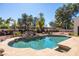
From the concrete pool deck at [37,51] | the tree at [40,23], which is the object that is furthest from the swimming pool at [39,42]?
the tree at [40,23]

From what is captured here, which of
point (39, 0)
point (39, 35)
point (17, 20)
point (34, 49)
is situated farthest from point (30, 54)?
point (39, 0)

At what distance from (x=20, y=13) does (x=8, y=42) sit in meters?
0.73

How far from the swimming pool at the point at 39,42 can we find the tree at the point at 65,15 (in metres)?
0.29

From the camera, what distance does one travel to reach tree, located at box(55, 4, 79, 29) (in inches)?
204

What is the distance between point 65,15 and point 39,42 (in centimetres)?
87

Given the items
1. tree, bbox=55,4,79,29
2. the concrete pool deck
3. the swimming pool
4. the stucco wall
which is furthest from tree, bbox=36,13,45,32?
the stucco wall

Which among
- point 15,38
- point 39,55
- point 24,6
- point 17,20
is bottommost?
point 39,55

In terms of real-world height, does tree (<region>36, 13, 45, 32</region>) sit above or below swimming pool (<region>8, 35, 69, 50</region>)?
above

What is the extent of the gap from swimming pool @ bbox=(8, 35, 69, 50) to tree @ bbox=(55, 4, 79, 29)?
0.29 metres

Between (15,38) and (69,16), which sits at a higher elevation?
(69,16)

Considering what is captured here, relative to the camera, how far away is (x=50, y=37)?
5242mm

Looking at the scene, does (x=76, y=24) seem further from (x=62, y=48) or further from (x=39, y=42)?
(x=39, y=42)

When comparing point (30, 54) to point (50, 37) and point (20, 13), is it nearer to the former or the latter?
point (50, 37)

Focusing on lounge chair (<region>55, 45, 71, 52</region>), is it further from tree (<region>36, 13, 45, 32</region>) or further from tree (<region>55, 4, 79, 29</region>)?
tree (<region>36, 13, 45, 32</region>)
